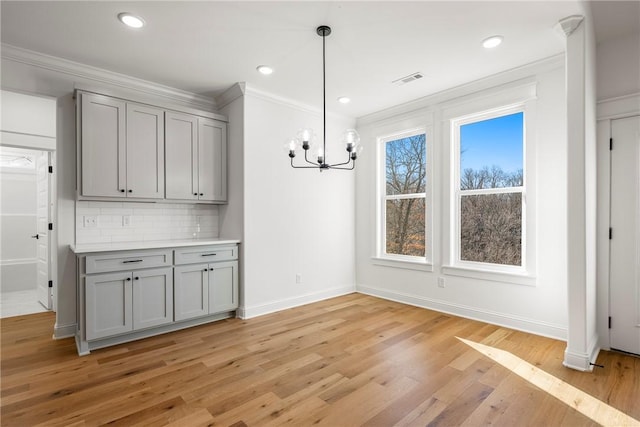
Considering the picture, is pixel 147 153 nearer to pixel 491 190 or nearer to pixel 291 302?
pixel 291 302

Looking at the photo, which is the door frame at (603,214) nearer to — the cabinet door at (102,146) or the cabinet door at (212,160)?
the cabinet door at (212,160)

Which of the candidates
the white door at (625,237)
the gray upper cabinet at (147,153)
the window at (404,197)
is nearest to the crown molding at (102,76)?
the gray upper cabinet at (147,153)

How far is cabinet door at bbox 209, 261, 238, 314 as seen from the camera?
382 centimetres

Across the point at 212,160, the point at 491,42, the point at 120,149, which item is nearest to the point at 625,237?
the point at 491,42

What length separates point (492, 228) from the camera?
391cm

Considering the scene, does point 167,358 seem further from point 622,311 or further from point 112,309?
point 622,311

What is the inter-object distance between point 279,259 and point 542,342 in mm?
3046

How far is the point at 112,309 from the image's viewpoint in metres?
3.12

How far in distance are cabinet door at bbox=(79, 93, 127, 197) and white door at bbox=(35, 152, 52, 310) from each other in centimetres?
170

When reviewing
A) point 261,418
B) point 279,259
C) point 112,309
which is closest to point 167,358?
point 112,309

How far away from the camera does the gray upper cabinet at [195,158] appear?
12.7ft

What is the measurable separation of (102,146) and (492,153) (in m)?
4.38

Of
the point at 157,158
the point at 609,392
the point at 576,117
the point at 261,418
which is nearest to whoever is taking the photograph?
the point at 261,418

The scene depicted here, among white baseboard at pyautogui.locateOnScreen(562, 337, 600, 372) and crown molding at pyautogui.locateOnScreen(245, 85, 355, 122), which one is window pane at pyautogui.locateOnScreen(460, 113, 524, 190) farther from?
crown molding at pyautogui.locateOnScreen(245, 85, 355, 122)
